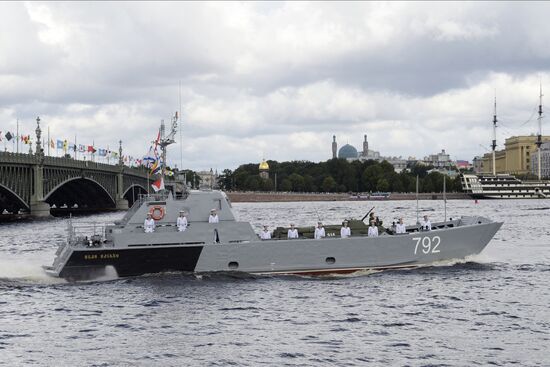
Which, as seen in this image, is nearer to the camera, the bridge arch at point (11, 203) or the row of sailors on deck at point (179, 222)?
the row of sailors on deck at point (179, 222)

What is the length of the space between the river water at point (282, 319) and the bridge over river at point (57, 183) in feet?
202

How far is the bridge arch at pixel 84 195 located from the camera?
129 meters

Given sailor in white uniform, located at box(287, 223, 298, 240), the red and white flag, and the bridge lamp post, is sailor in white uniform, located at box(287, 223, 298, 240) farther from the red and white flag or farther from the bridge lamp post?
the bridge lamp post

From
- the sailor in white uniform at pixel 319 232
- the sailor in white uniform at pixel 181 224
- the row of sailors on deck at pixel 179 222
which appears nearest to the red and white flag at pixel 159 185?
the row of sailors on deck at pixel 179 222

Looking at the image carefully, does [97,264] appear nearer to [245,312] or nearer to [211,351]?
[245,312]

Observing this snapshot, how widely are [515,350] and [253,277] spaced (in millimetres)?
14777

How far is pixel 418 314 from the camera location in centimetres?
2966

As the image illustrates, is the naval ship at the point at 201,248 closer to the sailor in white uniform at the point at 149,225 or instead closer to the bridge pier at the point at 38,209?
the sailor in white uniform at the point at 149,225

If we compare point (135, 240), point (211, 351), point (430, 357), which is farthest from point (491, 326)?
point (135, 240)

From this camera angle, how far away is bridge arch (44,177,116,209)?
129 m

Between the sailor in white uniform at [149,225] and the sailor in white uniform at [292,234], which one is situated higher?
the sailor in white uniform at [149,225]

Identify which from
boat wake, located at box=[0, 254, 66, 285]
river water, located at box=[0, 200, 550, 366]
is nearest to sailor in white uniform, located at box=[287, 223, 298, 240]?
river water, located at box=[0, 200, 550, 366]

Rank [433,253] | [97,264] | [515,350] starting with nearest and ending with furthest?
[515,350]
[97,264]
[433,253]

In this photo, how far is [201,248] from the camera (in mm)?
35875
